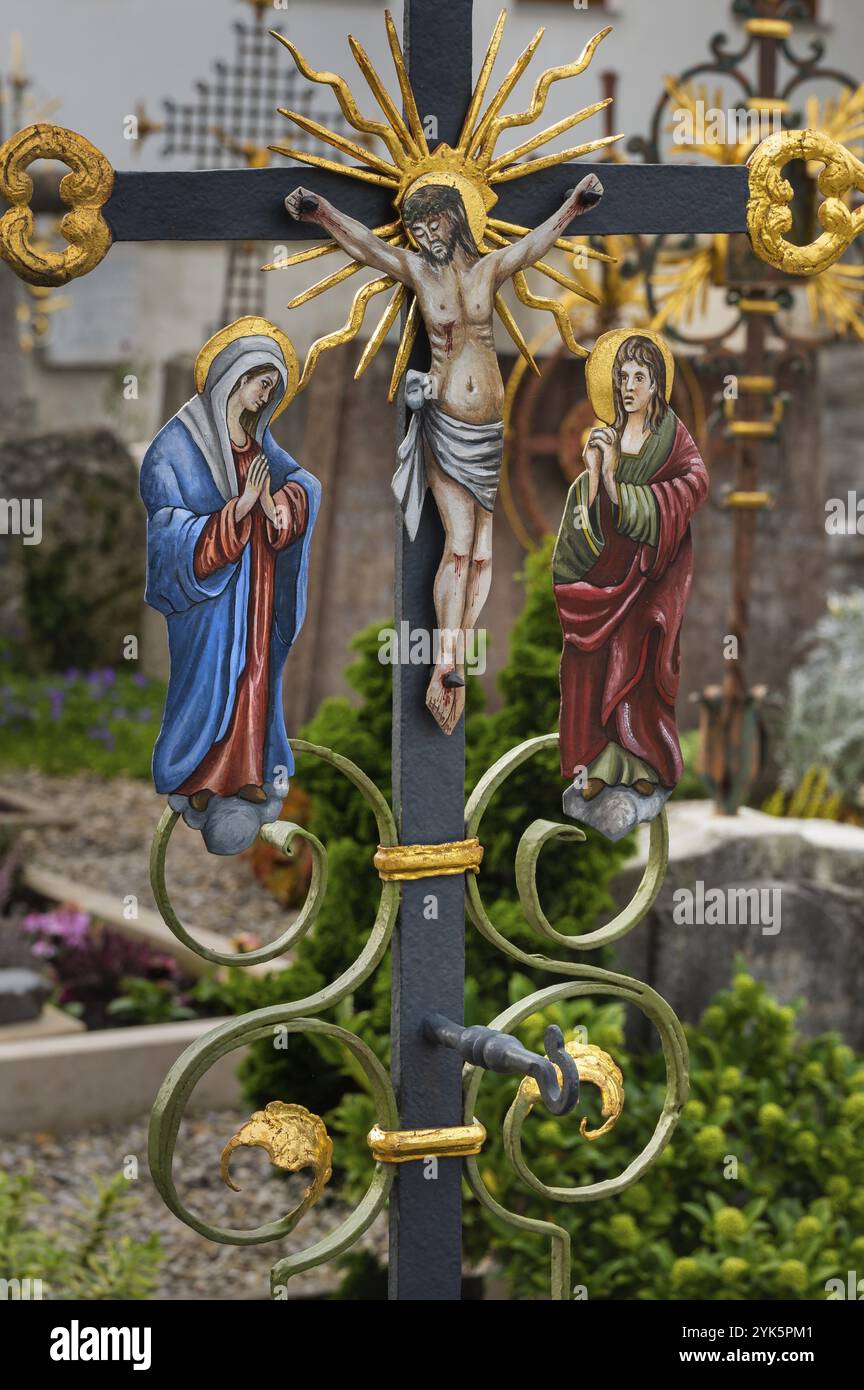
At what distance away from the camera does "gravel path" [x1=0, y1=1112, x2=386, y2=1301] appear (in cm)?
400

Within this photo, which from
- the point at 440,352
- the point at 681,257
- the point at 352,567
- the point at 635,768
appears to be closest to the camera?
the point at 440,352

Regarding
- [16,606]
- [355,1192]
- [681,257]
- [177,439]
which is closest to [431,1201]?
[177,439]

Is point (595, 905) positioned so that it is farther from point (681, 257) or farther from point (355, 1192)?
point (681, 257)

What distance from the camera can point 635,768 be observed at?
2.07 meters

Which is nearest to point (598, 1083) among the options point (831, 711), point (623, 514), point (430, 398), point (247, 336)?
point (623, 514)

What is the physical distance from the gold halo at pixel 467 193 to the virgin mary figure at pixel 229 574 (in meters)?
0.24

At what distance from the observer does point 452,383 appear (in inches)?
76.6

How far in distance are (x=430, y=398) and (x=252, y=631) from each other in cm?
33

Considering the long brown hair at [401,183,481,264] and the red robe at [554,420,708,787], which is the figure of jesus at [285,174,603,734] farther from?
the red robe at [554,420,708,787]

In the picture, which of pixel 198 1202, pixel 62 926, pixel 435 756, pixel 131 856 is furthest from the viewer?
pixel 131 856

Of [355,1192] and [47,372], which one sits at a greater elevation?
[47,372]

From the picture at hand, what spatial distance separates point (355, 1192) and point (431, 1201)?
5.49 ft

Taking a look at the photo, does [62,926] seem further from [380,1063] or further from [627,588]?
[627,588]

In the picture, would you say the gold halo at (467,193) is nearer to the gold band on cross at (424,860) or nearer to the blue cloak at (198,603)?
the blue cloak at (198,603)
